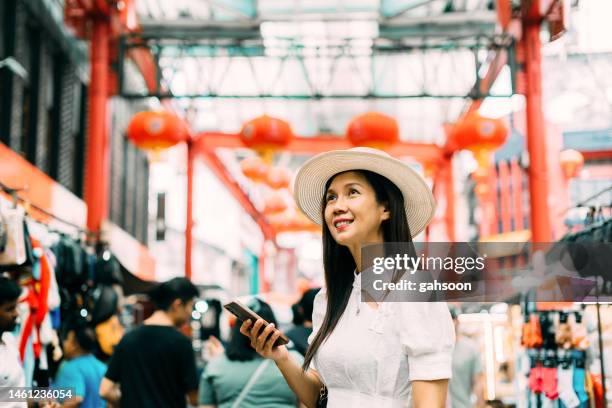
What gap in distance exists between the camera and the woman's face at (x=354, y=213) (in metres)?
2.44

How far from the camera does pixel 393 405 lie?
7.36 ft

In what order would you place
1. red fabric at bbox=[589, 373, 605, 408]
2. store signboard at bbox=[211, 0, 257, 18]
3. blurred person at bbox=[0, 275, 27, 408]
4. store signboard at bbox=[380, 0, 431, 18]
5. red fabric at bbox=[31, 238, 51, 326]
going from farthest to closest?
store signboard at bbox=[380, 0, 431, 18] → store signboard at bbox=[211, 0, 257, 18] → red fabric at bbox=[31, 238, 51, 326] → red fabric at bbox=[589, 373, 605, 408] → blurred person at bbox=[0, 275, 27, 408]

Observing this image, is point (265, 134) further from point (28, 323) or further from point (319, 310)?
point (319, 310)

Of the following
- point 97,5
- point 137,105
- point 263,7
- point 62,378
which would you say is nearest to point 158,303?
point 62,378

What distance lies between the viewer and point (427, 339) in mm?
2180

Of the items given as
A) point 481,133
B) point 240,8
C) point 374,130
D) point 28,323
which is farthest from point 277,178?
point 28,323

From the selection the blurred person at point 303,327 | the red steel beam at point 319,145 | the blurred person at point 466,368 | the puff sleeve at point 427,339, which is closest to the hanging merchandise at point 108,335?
the blurred person at point 303,327

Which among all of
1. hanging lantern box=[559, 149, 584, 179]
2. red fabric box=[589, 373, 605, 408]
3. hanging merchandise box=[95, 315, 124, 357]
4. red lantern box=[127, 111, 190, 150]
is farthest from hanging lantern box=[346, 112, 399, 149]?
→ hanging lantern box=[559, 149, 584, 179]

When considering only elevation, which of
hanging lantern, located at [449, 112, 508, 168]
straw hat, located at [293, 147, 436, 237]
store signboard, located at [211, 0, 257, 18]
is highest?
store signboard, located at [211, 0, 257, 18]

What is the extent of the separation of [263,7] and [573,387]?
13.1m

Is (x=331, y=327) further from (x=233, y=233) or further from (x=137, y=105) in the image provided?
(x=233, y=233)

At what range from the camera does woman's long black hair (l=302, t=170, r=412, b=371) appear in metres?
2.45

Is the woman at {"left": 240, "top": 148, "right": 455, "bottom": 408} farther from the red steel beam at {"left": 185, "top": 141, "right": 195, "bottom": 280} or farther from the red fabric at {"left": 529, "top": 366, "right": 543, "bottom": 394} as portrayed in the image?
the red steel beam at {"left": 185, "top": 141, "right": 195, "bottom": 280}

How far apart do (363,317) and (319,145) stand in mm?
13463
